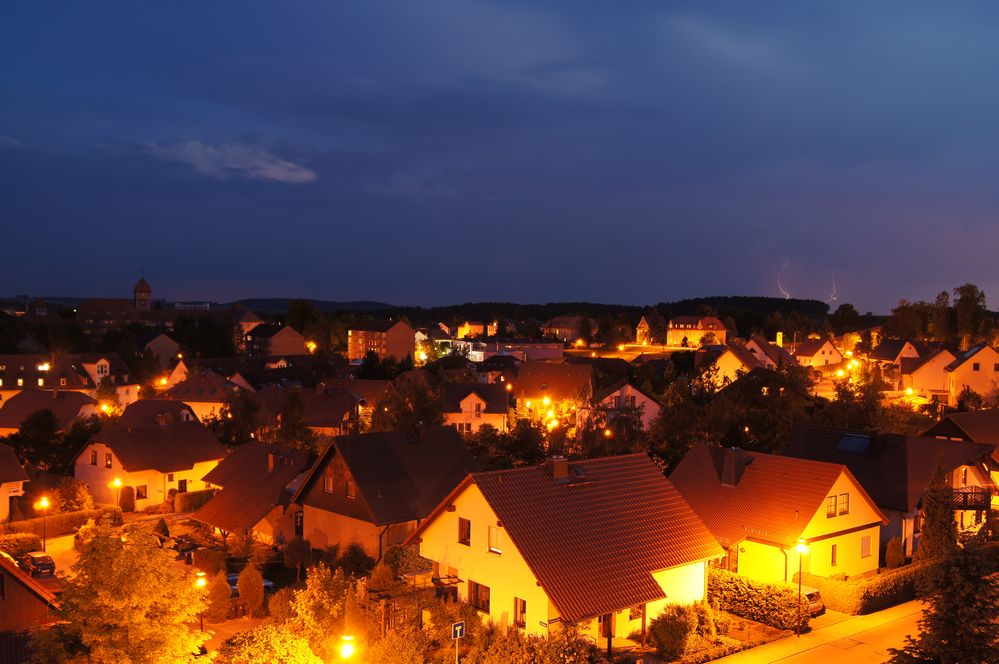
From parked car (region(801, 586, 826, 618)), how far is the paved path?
72cm

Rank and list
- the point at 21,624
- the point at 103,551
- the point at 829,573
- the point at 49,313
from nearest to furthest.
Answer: the point at 103,551 → the point at 21,624 → the point at 829,573 → the point at 49,313

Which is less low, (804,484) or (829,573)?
(804,484)

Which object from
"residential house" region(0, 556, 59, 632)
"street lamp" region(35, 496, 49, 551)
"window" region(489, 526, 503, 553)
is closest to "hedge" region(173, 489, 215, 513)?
"street lamp" region(35, 496, 49, 551)

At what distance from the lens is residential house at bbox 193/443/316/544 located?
31.2 meters

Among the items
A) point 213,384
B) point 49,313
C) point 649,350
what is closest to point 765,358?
point 649,350

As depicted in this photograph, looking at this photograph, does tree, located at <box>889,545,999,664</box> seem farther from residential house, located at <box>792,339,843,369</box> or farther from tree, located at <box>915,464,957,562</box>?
residential house, located at <box>792,339,843,369</box>

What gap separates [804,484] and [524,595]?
11.6 meters

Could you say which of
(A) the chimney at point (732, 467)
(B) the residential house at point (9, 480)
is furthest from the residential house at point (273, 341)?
(A) the chimney at point (732, 467)

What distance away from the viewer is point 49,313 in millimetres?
151625

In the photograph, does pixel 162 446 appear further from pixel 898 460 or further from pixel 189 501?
pixel 898 460

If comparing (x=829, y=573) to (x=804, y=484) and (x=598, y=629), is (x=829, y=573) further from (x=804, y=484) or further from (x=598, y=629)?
(x=598, y=629)

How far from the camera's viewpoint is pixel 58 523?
34.5 m

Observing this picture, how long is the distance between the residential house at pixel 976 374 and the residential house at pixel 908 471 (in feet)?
119

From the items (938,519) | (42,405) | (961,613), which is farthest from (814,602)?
(42,405)
